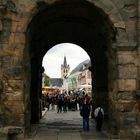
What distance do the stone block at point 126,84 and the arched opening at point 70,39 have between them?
2710 mm

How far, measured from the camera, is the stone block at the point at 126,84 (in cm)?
1505

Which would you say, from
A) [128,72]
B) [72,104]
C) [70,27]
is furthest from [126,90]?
[72,104]

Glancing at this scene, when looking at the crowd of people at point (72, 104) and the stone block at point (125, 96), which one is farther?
the crowd of people at point (72, 104)

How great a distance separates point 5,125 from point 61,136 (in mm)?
2209

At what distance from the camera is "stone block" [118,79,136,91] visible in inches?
593

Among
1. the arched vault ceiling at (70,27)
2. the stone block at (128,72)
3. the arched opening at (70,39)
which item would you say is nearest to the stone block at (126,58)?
the stone block at (128,72)

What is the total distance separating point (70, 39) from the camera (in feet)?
83.8

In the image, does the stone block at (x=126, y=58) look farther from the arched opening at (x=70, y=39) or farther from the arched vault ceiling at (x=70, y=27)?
the arched opening at (x=70, y=39)

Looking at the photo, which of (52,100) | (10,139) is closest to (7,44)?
(10,139)

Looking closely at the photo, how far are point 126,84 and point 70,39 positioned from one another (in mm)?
10803

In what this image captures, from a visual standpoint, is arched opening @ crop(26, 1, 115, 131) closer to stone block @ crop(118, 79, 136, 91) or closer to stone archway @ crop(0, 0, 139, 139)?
stone archway @ crop(0, 0, 139, 139)

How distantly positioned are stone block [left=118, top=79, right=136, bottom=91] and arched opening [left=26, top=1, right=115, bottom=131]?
2.71 m

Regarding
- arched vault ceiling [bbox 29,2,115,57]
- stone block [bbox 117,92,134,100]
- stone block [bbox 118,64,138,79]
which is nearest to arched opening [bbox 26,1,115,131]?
arched vault ceiling [bbox 29,2,115,57]

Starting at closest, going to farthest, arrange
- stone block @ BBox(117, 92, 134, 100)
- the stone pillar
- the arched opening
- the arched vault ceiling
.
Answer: the stone pillar < stone block @ BBox(117, 92, 134, 100) < the arched vault ceiling < the arched opening
